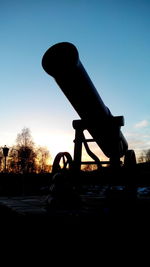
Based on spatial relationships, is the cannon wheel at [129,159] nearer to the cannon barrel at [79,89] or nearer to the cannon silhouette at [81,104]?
the cannon silhouette at [81,104]

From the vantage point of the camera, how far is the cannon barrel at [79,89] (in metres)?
3.40

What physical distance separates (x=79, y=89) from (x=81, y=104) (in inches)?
18.4

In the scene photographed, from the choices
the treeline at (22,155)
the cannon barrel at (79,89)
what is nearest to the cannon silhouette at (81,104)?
the cannon barrel at (79,89)

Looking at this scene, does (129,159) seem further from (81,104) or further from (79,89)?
(79,89)

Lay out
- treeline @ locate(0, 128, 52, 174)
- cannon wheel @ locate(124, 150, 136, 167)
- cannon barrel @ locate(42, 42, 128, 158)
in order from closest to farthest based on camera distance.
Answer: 1. cannon barrel @ locate(42, 42, 128, 158)
2. cannon wheel @ locate(124, 150, 136, 167)
3. treeline @ locate(0, 128, 52, 174)

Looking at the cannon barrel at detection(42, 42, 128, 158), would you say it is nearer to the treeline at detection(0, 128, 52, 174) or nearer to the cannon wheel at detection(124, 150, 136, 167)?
the cannon wheel at detection(124, 150, 136, 167)

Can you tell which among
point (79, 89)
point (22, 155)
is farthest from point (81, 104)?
point (22, 155)

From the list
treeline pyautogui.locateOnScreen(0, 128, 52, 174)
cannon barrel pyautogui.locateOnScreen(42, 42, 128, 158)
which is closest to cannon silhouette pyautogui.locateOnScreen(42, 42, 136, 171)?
cannon barrel pyautogui.locateOnScreen(42, 42, 128, 158)

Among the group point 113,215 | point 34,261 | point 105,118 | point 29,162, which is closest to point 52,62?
point 105,118

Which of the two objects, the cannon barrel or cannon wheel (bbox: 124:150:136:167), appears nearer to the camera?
the cannon barrel

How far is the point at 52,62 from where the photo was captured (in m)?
3.45

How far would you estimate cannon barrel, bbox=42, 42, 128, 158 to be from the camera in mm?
3398

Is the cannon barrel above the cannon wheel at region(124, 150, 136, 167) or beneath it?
above

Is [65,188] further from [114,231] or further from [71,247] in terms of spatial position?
[71,247]
